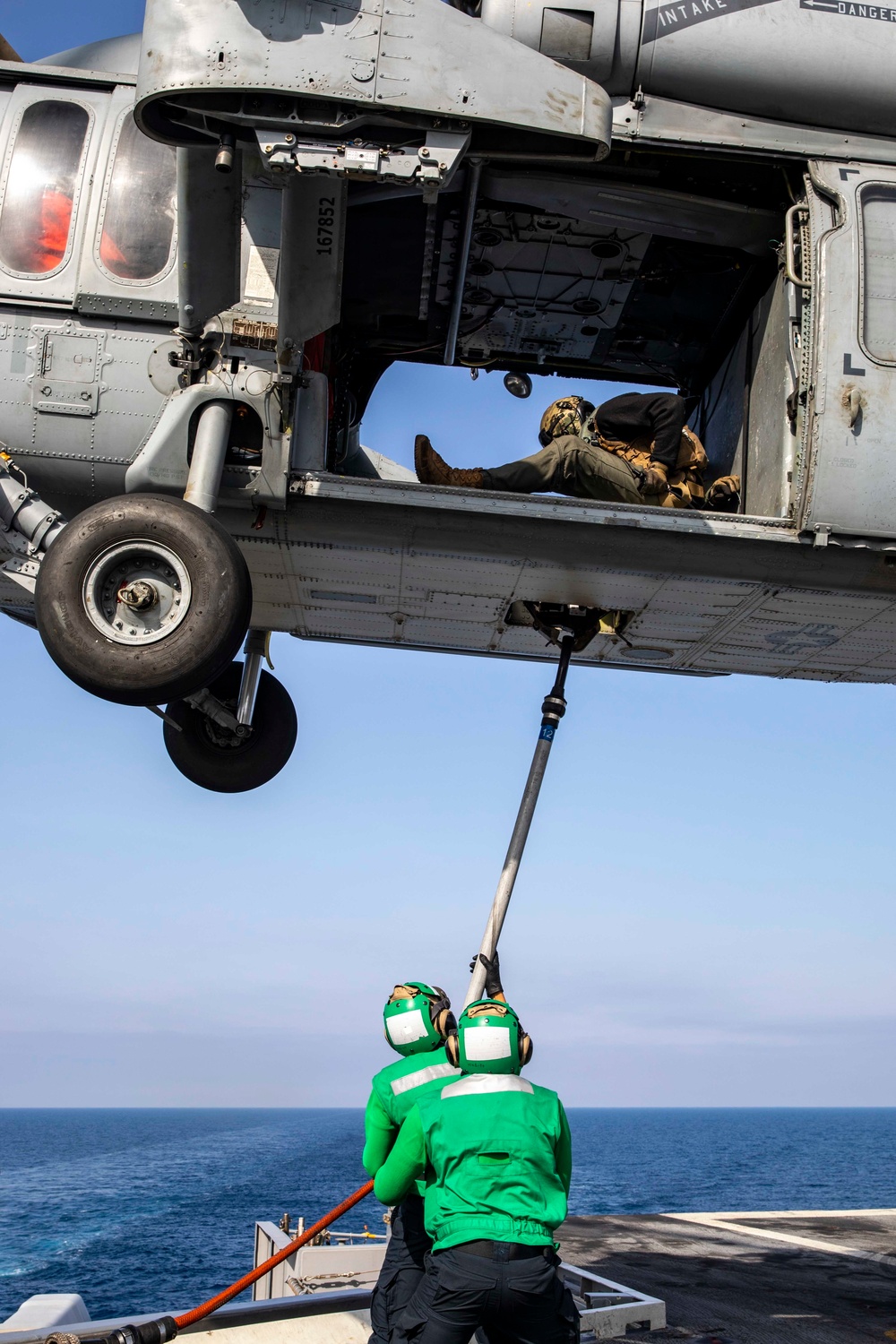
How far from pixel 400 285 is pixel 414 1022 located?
4879 millimetres

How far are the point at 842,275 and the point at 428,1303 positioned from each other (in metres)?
5.22

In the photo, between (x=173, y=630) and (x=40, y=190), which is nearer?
(x=173, y=630)

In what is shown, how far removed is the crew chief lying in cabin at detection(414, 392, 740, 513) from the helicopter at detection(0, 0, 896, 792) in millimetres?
368

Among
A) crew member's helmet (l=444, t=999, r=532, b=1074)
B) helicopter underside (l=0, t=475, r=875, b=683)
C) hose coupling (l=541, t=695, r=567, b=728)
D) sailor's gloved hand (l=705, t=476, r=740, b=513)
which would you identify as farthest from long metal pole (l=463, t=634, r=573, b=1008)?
crew member's helmet (l=444, t=999, r=532, b=1074)

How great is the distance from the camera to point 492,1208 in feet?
Result: 11.7

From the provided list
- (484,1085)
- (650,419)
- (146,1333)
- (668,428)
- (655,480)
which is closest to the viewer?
(484,1085)

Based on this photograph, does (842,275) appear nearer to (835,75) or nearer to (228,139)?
(835,75)

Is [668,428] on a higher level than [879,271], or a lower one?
lower

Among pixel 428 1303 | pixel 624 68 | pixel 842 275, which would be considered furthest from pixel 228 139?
pixel 428 1303

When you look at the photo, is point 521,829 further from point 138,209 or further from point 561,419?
point 138,209

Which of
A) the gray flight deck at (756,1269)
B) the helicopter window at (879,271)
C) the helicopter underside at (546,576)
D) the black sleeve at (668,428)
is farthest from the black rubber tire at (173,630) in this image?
the gray flight deck at (756,1269)

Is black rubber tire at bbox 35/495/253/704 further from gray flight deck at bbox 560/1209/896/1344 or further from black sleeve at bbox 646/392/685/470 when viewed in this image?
gray flight deck at bbox 560/1209/896/1344

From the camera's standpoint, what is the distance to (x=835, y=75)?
6.04m

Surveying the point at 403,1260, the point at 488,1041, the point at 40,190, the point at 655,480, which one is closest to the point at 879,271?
the point at 655,480
